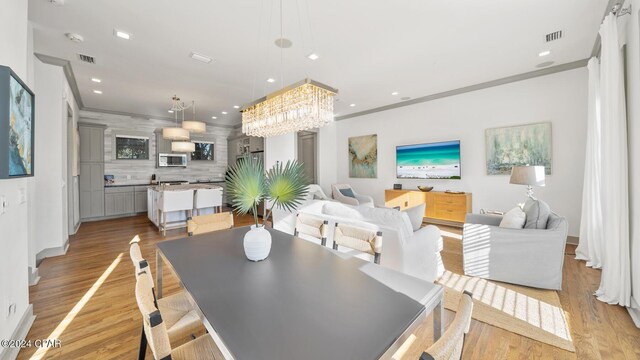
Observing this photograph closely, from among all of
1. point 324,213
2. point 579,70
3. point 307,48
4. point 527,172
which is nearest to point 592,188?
point 527,172

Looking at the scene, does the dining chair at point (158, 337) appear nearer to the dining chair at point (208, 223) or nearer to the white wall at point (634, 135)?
the dining chair at point (208, 223)

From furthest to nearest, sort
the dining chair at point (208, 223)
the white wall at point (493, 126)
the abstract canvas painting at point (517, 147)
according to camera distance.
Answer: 1. the abstract canvas painting at point (517, 147)
2. the white wall at point (493, 126)
3. the dining chair at point (208, 223)

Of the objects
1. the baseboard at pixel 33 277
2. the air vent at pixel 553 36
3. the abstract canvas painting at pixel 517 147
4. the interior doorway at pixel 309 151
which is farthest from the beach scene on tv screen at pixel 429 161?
the baseboard at pixel 33 277

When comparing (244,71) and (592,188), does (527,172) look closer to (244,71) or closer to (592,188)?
(592,188)

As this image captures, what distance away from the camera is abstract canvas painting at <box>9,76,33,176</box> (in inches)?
63.0

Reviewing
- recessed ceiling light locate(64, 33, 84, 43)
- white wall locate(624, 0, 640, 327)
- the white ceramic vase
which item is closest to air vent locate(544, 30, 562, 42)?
white wall locate(624, 0, 640, 327)

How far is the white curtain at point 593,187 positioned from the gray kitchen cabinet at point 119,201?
9.29 m

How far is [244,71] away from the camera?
4.02 meters

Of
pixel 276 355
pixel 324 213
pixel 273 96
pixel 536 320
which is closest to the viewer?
pixel 276 355

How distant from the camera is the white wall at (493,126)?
4047 mm

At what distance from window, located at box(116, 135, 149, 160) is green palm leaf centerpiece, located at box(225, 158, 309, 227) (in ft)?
23.0

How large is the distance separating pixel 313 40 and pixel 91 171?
253 inches

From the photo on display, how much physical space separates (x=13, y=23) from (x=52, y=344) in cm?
231

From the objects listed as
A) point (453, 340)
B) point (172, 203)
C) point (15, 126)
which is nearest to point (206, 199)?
point (172, 203)
